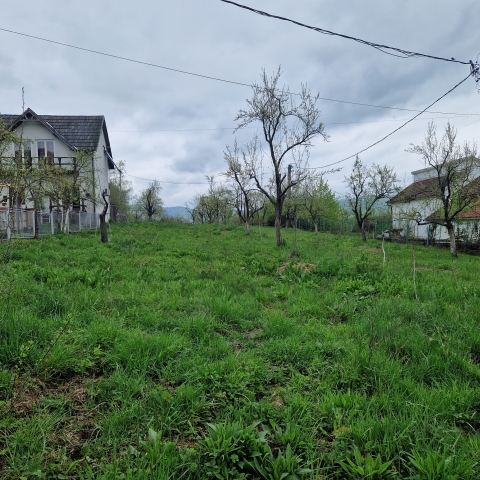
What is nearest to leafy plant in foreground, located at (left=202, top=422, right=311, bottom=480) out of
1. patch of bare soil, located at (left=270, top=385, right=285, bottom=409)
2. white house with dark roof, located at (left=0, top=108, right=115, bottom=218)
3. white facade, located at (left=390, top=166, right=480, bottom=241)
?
patch of bare soil, located at (left=270, top=385, right=285, bottom=409)

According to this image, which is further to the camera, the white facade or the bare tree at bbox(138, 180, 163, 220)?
the bare tree at bbox(138, 180, 163, 220)

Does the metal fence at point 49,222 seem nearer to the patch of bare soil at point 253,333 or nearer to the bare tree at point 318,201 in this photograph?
the patch of bare soil at point 253,333

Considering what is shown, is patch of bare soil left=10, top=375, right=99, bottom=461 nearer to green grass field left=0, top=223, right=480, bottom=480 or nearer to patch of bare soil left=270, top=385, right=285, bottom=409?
green grass field left=0, top=223, right=480, bottom=480

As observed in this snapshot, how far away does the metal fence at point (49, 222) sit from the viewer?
13.0m

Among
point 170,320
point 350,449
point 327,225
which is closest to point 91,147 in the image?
point 170,320

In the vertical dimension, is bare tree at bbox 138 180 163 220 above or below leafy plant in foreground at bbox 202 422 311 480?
above

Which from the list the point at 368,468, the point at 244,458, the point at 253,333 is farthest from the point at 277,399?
the point at 253,333

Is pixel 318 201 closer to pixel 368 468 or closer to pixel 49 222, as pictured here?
pixel 49 222

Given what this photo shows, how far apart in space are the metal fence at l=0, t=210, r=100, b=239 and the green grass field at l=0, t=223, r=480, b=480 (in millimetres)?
9770

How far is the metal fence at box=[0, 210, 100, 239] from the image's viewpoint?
12951 mm

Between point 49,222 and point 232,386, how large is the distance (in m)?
16.1

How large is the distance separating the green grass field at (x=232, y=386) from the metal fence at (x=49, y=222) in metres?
9.77

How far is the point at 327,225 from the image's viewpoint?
36.9 m

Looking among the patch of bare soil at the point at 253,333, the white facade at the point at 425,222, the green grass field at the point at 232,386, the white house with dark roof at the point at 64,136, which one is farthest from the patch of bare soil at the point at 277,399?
the white house with dark roof at the point at 64,136
